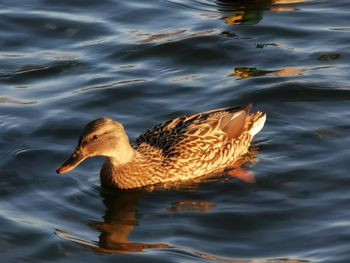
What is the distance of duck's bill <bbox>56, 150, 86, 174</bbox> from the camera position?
10.2 metres

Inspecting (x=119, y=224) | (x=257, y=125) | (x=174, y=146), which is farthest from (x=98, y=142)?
(x=257, y=125)

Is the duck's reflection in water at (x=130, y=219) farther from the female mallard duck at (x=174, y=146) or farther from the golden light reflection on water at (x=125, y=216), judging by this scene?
the female mallard duck at (x=174, y=146)

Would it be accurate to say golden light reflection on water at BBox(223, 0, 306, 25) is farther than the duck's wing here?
Yes

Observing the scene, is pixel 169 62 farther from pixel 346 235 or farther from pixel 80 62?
pixel 346 235

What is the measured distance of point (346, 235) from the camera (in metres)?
9.33

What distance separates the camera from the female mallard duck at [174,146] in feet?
34.4

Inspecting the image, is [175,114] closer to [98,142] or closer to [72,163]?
[98,142]

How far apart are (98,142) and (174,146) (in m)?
0.99

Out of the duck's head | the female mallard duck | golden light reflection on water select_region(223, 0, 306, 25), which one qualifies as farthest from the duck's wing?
golden light reflection on water select_region(223, 0, 306, 25)

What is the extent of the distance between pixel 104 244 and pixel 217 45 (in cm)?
513

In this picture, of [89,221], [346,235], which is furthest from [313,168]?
[89,221]

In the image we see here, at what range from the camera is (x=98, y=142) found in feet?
34.0

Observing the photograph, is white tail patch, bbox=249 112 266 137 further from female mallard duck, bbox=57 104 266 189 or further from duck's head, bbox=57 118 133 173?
duck's head, bbox=57 118 133 173

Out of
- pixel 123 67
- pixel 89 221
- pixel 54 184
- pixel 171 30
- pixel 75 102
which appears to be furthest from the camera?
pixel 171 30
